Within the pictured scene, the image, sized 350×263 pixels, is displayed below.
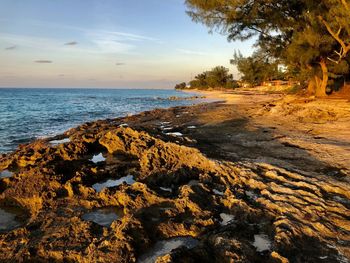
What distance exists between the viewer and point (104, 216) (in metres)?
5.66

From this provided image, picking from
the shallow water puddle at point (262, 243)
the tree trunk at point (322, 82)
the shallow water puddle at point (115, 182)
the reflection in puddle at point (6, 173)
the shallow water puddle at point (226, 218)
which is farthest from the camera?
the tree trunk at point (322, 82)

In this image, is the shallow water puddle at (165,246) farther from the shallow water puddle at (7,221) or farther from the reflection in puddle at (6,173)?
the reflection in puddle at (6,173)

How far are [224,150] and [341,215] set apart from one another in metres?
4.77

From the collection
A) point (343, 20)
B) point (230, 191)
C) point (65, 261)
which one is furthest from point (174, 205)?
point (343, 20)

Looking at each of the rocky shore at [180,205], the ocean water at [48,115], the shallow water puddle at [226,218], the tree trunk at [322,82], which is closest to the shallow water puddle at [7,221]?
the rocky shore at [180,205]

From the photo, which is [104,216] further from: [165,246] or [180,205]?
[165,246]

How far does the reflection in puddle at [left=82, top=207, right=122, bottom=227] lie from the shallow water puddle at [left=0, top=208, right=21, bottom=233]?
119cm

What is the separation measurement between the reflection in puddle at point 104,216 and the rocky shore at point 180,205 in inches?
0.8

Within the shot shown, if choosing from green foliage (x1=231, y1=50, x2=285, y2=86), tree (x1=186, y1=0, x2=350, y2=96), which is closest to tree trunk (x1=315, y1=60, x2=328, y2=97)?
tree (x1=186, y1=0, x2=350, y2=96)

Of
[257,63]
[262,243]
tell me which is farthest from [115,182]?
[257,63]

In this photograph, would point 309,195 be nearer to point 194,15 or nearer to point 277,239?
point 277,239

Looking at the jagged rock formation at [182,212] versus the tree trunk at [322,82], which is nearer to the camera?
Answer: the jagged rock formation at [182,212]

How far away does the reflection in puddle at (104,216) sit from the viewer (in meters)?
5.45

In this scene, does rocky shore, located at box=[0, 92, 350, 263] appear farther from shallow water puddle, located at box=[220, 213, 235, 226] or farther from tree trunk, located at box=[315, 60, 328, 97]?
tree trunk, located at box=[315, 60, 328, 97]
